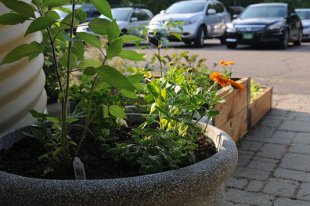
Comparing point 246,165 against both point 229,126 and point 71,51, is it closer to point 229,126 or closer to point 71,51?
point 229,126

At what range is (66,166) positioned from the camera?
1.81 meters

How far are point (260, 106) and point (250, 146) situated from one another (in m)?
0.98

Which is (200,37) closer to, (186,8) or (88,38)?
(186,8)

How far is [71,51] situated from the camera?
1769mm

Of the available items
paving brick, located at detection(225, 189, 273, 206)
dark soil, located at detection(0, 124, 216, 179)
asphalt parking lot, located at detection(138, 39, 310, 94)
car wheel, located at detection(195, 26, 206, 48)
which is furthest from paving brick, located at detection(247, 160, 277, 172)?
car wheel, located at detection(195, 26, 206, 48)

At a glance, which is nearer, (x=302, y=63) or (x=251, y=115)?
(x=251, y=115)

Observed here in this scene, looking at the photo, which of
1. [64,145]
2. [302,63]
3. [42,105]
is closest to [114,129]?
[64,145]

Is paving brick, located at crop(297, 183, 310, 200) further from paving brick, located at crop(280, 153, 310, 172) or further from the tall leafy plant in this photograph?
the tall leafy plant

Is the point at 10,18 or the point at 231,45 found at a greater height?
the point at 10,18

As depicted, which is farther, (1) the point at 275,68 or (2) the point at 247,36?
(2) the point at 247,36

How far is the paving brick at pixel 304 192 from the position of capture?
9.98 feet

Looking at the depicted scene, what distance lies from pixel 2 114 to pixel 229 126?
2.22 metres

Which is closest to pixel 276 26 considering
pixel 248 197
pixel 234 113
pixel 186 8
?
pixel 186 8

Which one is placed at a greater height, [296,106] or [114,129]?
[114,129]
